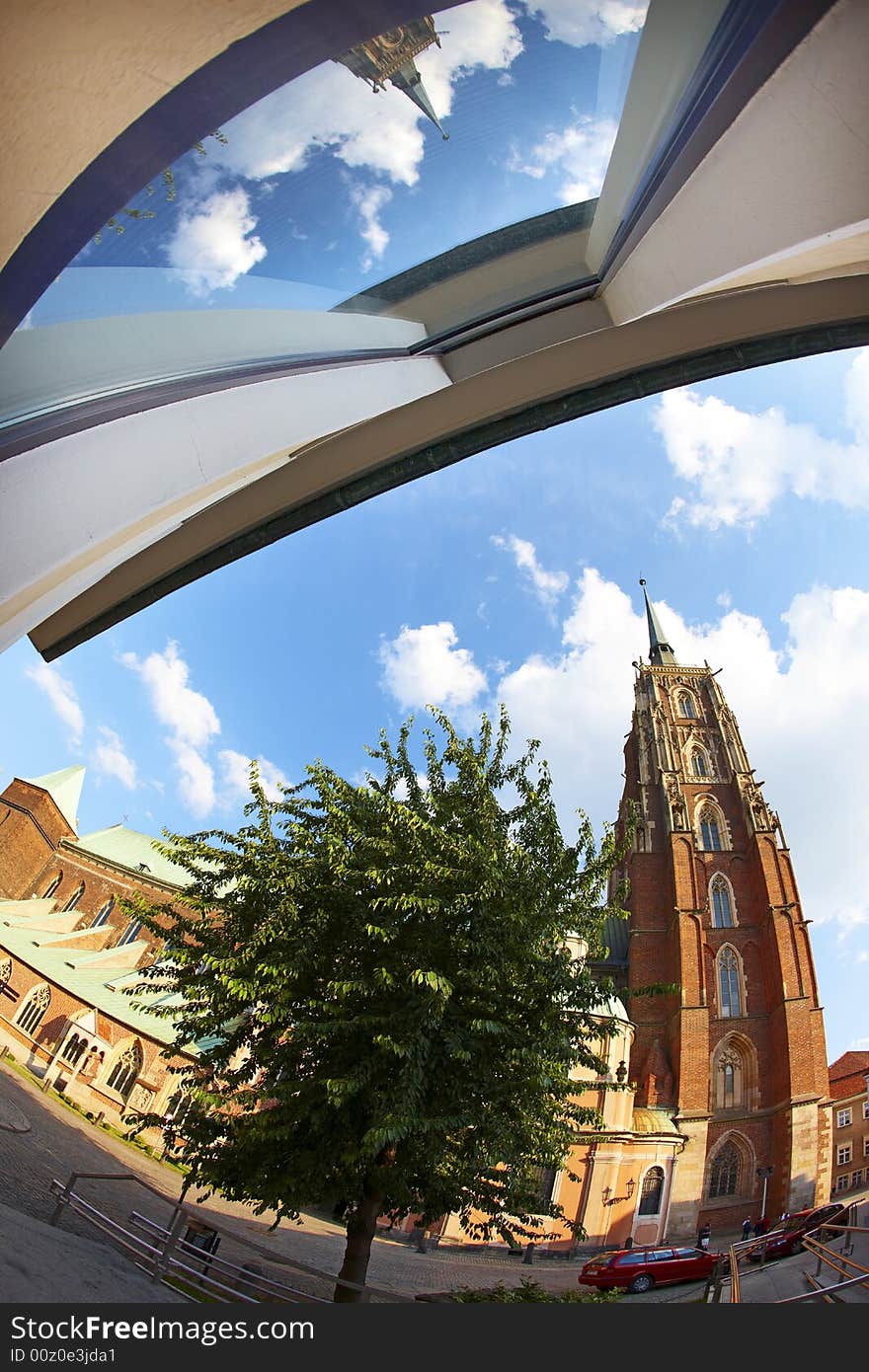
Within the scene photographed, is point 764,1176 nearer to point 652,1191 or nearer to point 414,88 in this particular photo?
point 652,1191

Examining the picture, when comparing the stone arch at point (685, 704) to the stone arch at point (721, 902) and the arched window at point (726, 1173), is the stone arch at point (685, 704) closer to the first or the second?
the stone arch at point (721, 902)

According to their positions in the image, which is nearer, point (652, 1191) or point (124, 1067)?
point (652, 1191)

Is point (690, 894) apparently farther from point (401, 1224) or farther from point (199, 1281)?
point (199, 1281)

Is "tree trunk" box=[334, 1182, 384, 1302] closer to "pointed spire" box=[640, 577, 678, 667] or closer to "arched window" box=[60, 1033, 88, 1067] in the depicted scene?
"arched window" box=[60, 1033, 88, 1067]

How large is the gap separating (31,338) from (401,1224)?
2832 cm

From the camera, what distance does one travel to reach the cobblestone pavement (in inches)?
400

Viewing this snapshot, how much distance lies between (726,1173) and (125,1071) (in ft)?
81.4

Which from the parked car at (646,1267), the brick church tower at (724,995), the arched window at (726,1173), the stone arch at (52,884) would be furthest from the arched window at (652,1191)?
the stone arch at (52,884)

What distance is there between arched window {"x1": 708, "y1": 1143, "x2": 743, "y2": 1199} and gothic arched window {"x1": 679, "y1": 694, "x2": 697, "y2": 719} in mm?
24789

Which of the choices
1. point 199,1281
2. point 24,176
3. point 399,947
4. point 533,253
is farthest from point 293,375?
point 199,1281

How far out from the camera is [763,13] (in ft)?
5.71

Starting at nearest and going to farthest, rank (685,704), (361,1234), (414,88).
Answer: (414,88), (361,1234), (685,704)

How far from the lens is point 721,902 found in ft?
106

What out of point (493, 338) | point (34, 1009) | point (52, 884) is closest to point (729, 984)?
point (34, 1009)
